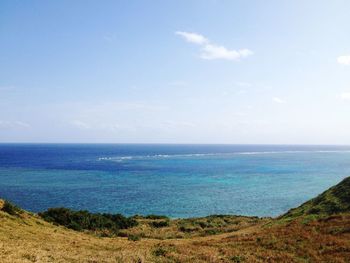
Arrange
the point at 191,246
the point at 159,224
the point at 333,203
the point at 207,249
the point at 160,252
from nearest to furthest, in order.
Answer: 1. the point at 160,252
2. the point at 207,249
3. the point at 191,246
4. the point at 333,203
5. the point at 159,224

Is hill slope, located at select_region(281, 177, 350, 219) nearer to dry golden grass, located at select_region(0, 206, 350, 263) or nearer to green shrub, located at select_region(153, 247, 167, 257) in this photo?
dry golden grass, located at select_region(0, 206, 350, 263)

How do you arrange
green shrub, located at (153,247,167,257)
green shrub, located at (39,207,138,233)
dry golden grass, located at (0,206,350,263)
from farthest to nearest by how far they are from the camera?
green shrub, located at (39,207,138,233) < green shrub, located at (153,247,167,257) < dry golden grass, located at (0,206,350,263)

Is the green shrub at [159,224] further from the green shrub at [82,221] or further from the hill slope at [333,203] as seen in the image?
the hill slope at [333,203]

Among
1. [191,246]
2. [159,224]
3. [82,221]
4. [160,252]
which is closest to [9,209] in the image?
[82,221]

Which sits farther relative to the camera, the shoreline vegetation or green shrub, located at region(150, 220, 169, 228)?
green shrub, located at region(150, 220, 169, 228)

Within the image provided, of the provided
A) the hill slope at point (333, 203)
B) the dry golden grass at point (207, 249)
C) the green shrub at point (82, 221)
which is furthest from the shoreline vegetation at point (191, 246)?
the green shrub at point (82, 221)

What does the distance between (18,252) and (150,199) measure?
71700 mm

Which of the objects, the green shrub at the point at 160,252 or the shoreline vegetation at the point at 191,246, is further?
the green shrub at the point at 160,252

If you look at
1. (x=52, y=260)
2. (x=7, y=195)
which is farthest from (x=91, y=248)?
(x=7, y=195)

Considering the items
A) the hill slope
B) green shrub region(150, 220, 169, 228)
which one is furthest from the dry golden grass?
green shrub region(150, 220, 169, 228)

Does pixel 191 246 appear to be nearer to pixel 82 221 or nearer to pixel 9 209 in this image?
pixel 9 209

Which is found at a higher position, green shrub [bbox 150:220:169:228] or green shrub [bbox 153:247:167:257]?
green shrub [bbox 153:247:167:257]

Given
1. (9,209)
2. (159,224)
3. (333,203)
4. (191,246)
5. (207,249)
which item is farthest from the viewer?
(159,224)

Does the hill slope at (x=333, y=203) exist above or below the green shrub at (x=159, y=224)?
above
